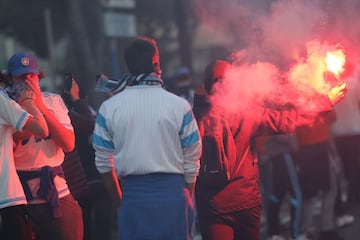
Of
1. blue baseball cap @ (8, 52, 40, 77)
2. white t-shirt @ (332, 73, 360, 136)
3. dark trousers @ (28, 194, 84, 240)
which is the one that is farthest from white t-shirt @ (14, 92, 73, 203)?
white t-shirt @ (332, 73, 360, 136)

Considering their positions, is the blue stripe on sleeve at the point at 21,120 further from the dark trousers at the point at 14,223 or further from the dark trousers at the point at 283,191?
the dark trousers at the point at 283,191

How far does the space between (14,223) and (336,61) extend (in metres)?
2.63

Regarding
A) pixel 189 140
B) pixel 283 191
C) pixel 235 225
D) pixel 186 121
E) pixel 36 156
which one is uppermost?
pixel 186 121

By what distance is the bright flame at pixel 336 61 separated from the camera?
16.3 feet

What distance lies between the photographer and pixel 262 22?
630cm

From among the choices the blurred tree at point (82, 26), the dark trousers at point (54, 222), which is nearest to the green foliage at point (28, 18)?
the blurred tree at point (82, 26)

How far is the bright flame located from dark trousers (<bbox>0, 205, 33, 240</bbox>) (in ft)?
8.16

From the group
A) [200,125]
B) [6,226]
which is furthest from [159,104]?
[6,226]

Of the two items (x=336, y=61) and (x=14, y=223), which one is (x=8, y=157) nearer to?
Result: (x=14, y=223)

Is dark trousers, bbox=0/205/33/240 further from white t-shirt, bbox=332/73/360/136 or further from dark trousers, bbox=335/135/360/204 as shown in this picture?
dark trousers, bbox=335/135/360/204

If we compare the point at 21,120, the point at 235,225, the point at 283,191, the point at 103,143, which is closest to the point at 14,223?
the point at 21,120

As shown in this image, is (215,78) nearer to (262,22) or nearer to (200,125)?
(200,125)

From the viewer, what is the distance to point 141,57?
4.07 metres

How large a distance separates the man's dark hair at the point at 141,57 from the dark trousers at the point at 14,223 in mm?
1180
